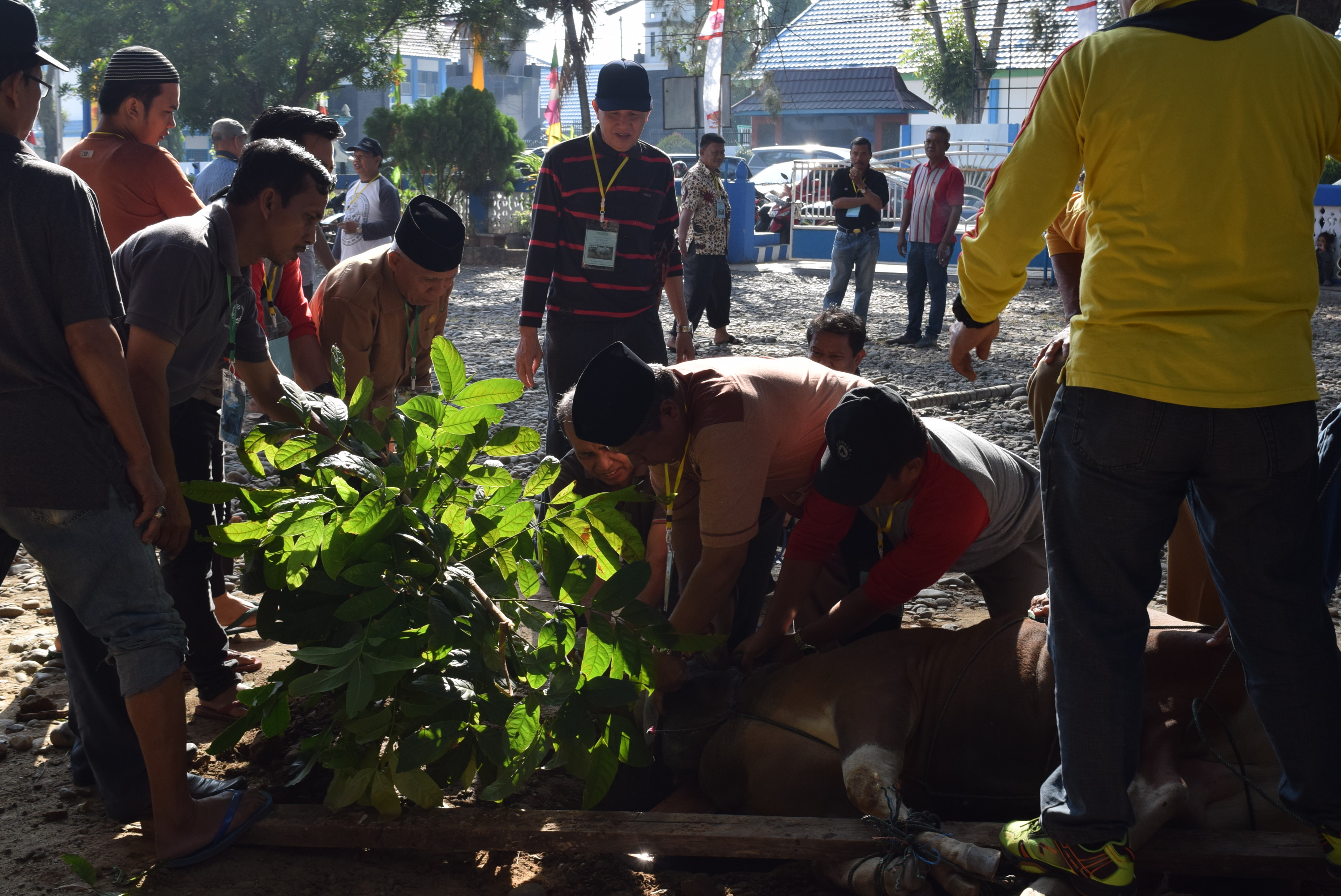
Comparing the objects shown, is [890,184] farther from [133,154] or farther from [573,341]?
[133,154]

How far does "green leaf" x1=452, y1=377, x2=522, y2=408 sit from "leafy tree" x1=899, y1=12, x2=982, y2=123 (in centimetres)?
3128

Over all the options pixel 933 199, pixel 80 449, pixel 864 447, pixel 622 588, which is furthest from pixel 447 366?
pixel 933 199

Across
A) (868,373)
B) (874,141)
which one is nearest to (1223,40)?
(868,373)

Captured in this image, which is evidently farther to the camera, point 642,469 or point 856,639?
point 642,469

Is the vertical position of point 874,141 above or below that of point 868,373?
above

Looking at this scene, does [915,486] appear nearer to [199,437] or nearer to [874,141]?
[199,437]

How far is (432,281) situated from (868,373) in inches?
237

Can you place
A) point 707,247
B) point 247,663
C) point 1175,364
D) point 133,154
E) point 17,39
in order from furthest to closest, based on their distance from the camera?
point 707,247, point 133,154, point 247,663, point 17,39, point 1175,364

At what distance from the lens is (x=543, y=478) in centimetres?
320

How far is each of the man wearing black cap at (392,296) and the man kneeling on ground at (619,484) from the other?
2.13 ft

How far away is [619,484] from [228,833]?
1.54 meters

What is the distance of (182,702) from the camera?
2791mm

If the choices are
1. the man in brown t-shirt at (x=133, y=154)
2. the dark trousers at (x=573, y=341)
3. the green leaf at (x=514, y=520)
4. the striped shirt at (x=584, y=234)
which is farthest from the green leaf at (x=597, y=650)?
the man in brown t-shirt at (x=133, y=154)

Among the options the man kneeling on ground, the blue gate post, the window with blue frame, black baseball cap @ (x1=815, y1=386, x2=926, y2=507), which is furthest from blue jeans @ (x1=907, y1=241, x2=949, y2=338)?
the window with blue frame
